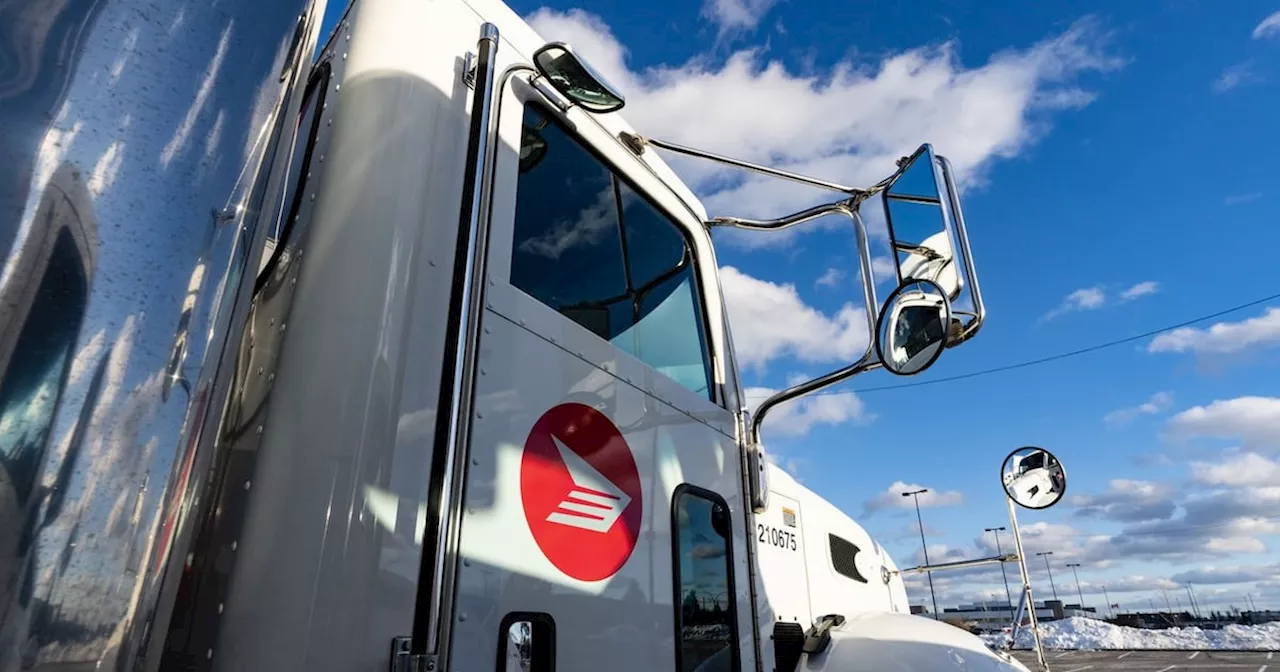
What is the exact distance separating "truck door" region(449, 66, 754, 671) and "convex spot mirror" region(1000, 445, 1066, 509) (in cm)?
240

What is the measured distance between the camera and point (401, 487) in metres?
1.24

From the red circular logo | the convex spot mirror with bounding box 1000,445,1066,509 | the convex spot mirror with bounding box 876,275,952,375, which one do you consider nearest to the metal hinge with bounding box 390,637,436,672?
the red circular logo

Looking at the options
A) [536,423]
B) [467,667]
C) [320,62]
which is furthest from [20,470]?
[320,62]

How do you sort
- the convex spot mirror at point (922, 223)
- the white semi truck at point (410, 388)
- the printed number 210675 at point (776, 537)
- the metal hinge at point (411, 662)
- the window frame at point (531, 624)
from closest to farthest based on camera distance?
the white semi truck at point (410, 388), the metal hinge at point (411, 662), the window frame at point (531, 624), the convex spot mirror at point (922, 223), the printed number 210675 at point (776, 537)

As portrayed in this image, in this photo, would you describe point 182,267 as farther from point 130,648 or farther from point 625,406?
→ point 625,406

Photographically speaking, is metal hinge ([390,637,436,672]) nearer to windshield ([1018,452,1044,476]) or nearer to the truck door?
the truck door

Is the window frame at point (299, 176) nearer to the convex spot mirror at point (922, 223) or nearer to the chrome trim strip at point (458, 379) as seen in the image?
the chrome trim strip at point (458, 379)

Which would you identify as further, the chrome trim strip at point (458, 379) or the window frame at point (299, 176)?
the window frame at point (299, 176)

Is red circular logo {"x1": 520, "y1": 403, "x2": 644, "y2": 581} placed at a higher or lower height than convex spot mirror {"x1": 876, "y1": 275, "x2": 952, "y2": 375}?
lower

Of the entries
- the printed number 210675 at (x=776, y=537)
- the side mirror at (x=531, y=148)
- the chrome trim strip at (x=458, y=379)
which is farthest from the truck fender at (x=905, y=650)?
the side mirror at (x=531, y=148)

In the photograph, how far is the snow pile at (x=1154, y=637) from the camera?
34.4 meters

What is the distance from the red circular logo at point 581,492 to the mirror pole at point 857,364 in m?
0.77

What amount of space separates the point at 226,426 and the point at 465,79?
0.89m

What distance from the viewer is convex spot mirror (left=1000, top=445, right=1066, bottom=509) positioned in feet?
12.6
